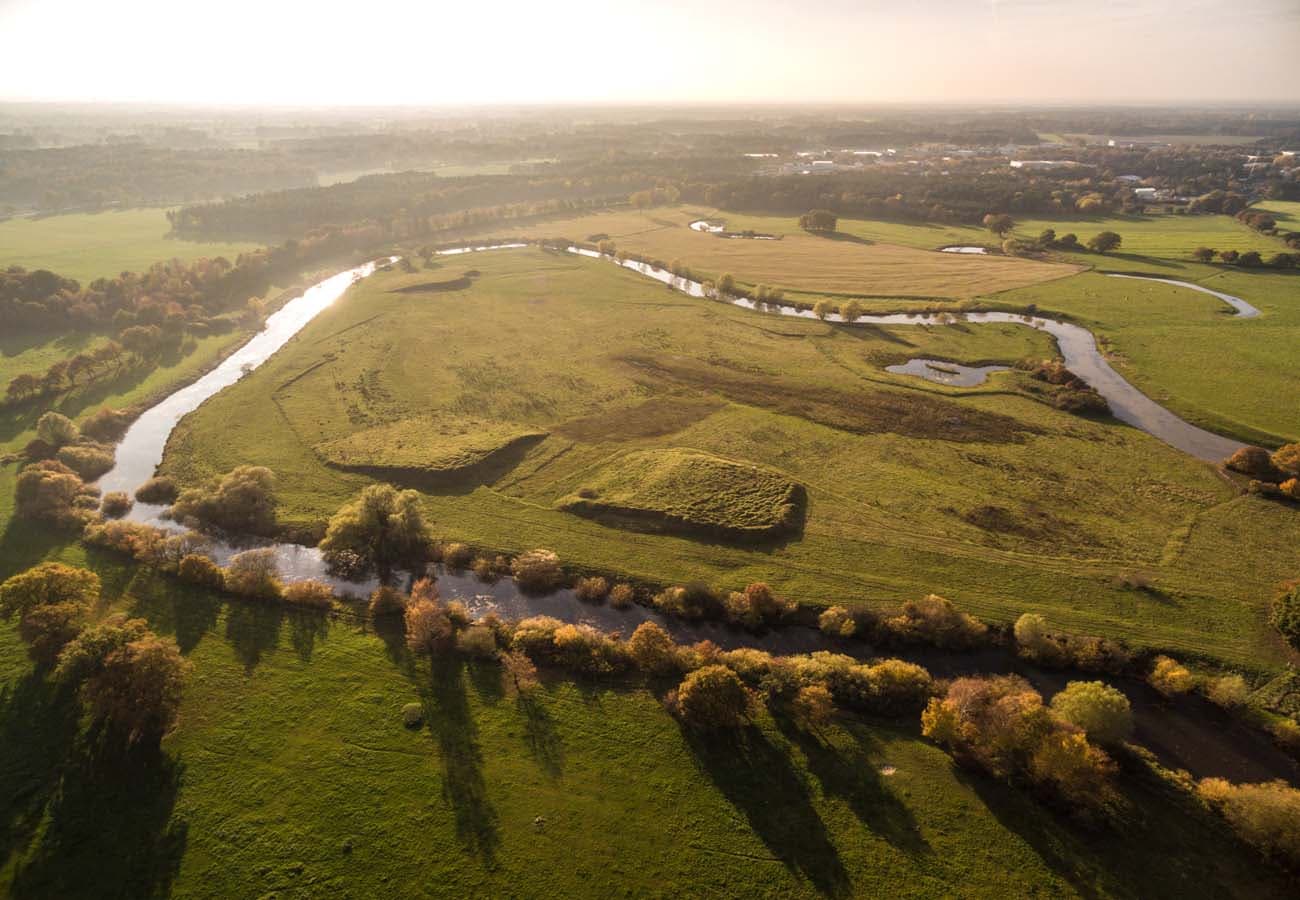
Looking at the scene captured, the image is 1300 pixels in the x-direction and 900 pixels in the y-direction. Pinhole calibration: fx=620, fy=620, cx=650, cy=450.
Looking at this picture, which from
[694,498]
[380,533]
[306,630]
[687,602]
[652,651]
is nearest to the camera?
[652,651]

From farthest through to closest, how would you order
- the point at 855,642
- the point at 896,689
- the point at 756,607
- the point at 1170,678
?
1. the point at 756,607
2. the point at 855,642
3. the point at 1170,678
4. the point at 896,689

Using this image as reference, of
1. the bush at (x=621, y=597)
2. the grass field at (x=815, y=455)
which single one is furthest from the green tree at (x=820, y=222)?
the bush at (x=621, y=597)

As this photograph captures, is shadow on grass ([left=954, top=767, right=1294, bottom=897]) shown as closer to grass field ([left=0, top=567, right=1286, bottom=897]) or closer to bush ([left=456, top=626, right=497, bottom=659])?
grass field ([left=0, top=567, right=1286, bottom=897])

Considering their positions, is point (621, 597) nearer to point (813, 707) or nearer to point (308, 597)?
point (813, 707)

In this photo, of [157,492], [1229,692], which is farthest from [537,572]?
[1229,692]

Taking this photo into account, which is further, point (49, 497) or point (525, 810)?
point (49, 497)

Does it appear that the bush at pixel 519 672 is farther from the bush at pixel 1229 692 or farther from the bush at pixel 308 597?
the bush at pixel 1229 692

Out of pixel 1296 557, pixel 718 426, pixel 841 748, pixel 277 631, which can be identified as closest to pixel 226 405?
pixel 277 631
